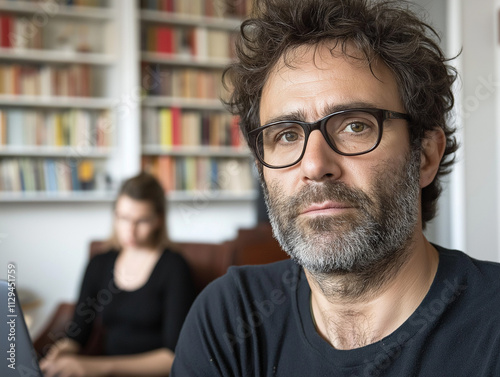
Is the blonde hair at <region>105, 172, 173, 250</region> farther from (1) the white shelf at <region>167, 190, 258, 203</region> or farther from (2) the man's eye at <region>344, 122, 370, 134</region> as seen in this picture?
(1) the white shelf at <region>167, 190, 258, 203</region>

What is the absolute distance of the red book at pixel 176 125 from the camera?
165 inches

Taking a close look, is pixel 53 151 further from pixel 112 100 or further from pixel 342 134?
pixel 342 134

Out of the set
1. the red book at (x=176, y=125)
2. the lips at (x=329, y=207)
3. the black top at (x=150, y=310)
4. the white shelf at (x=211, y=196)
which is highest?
the red book at (x=176, y=125)

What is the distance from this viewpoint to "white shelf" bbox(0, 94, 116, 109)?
3.69 metres

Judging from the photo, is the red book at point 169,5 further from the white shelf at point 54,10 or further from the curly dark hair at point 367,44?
the curly dark hair at point 367,44

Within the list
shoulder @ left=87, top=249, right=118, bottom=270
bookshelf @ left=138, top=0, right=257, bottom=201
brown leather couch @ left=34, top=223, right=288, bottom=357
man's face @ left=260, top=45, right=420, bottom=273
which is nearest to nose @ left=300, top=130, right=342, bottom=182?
man's face @ left=260, top=45, right=420, bottom=273

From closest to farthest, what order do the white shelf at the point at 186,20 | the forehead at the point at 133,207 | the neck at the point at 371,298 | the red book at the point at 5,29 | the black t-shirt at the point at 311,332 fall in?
the black t-shirt at the point at 311,332 → the neck at the point at 371,298 → the forehead at the point at 133,207 → the red book at the point at 5,29 → the white shelf at the point at 186,20

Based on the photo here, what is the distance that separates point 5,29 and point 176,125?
1384 millimetres

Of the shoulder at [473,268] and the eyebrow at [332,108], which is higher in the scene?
the eyebrow at [332,108]

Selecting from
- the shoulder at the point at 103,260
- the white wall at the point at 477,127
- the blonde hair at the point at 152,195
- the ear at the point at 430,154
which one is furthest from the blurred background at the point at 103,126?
the ear at the point at 430,154

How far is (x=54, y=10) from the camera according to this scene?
12.4ft

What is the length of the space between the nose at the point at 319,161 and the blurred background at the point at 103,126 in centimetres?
244

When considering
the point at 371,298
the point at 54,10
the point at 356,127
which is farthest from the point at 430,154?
the point at 54,10

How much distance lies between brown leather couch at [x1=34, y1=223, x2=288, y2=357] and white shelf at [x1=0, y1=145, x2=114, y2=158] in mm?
1357
